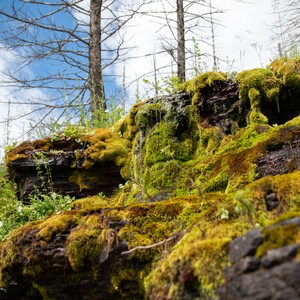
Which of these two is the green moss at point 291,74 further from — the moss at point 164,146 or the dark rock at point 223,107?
the moss at point 164,146

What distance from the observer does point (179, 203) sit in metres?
3.07

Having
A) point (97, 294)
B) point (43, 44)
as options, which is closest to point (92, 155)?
point (97, 294)

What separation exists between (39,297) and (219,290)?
7.43 feet

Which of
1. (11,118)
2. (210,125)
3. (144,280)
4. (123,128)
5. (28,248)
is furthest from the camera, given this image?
(11,118)

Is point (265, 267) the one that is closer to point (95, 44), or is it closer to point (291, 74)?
point (291, 74)

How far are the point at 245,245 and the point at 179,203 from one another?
1.40 meters

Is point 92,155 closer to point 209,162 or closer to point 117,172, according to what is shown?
point 117,172

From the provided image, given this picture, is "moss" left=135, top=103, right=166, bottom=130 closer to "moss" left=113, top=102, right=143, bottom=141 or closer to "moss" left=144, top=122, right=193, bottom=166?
"moss" left=144, top=122, right=193, bottom=166

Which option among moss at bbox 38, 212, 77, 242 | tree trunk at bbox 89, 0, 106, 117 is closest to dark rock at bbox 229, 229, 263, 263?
moss at bbox 38, 212, 77, 242

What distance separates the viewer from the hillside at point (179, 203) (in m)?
1.76

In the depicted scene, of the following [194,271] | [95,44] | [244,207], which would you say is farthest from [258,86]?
[95,44]

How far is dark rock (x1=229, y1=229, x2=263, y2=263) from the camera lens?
1.63 meters

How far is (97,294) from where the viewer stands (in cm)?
288

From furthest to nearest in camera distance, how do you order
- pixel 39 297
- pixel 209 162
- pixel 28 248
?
1. pixel 209 162
2. pixel 39 297
3. pixel 28 248
